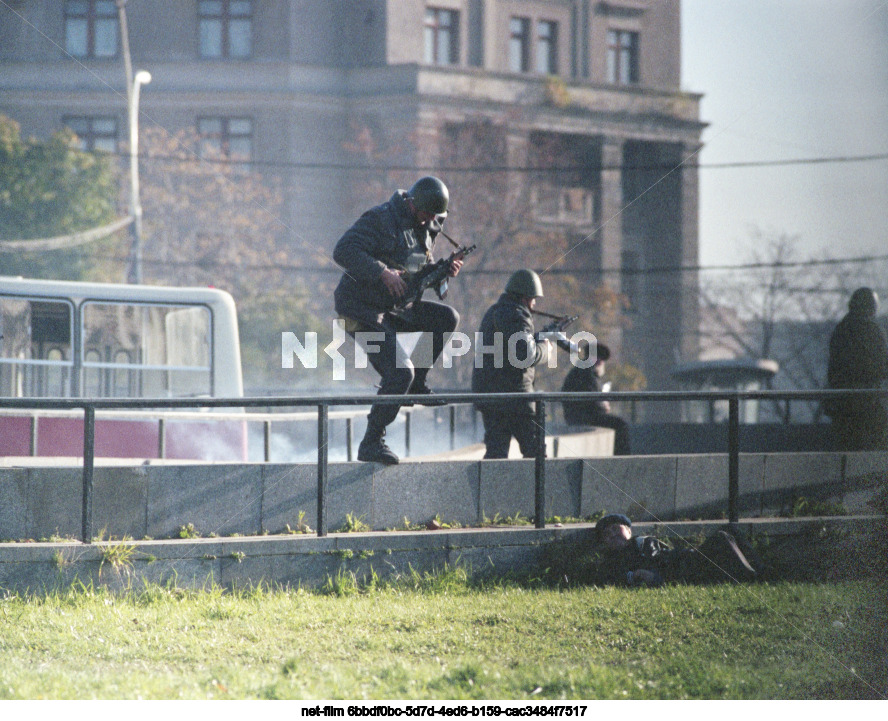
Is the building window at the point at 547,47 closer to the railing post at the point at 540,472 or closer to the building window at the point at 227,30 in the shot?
the building window at the point at 227,30

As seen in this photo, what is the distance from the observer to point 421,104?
93.1 ft

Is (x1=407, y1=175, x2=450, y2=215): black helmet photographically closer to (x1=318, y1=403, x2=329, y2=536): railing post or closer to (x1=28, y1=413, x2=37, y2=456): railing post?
(x1=318, y1=403, x2=329, y2=536): railing post

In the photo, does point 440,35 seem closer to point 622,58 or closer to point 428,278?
point 622,58

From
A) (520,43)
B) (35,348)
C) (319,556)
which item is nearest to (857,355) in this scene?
(319,556)

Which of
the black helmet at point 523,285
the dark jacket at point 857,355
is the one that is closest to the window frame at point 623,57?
the dark jacket at point 857,355

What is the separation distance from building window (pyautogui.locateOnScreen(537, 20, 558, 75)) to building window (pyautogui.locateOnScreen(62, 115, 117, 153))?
12467 mm

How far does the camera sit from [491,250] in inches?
1057

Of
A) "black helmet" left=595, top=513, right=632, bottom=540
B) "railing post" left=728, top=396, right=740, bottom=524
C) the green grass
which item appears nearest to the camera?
the green grass

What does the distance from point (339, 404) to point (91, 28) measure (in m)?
25.1

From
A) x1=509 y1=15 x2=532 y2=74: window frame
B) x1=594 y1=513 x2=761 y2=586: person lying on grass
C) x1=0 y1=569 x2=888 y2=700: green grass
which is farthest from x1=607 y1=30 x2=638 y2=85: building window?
x1=0 y1=569 x2=888 y2=700: green grass

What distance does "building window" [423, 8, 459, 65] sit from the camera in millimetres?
30203

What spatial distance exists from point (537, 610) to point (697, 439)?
880cm
